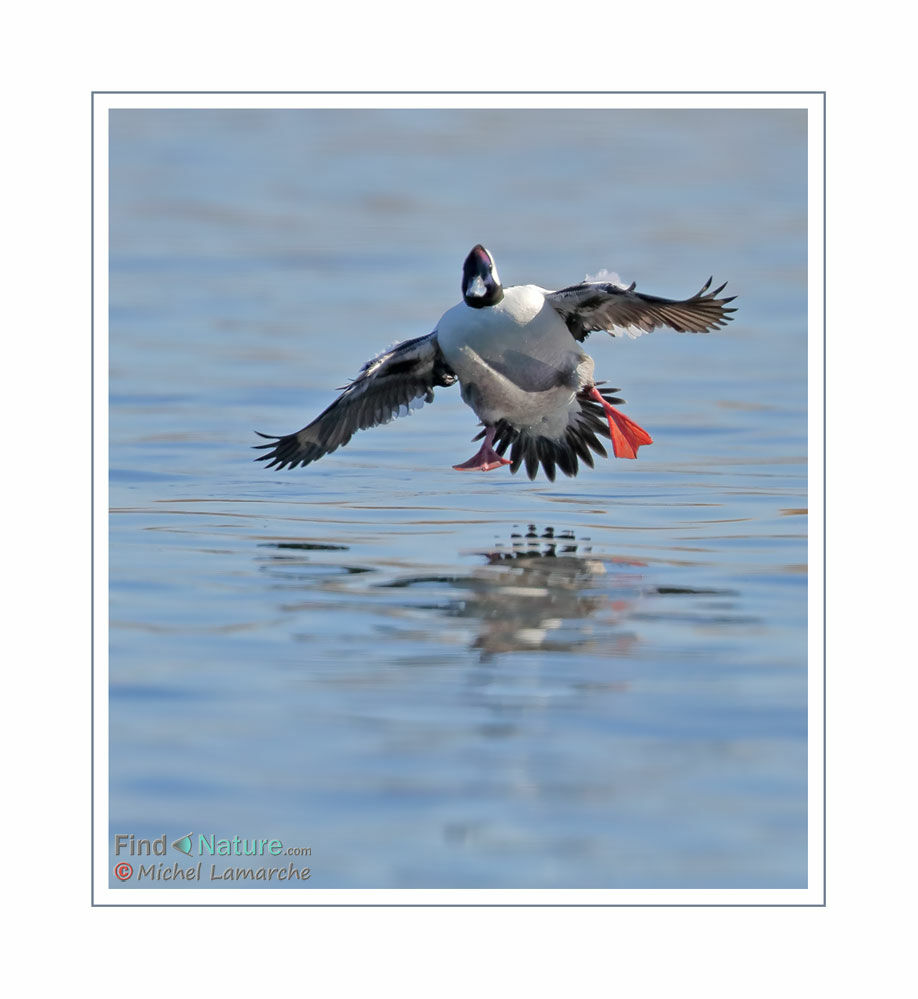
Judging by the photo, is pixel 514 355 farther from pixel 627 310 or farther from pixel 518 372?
pixel 627 310

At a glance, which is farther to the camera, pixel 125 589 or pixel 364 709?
pixel 125 589

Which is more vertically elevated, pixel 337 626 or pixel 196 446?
pixel 196 446

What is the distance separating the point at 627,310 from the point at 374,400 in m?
1.76

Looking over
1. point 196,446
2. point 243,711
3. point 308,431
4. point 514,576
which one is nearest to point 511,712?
point 243,711

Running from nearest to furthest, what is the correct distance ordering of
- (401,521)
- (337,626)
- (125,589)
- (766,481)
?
(337,626), (125,589), (401,521), (766,481)

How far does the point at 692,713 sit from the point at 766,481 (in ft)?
13.6

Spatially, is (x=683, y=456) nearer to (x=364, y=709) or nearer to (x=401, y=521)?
(x=401, y=521)

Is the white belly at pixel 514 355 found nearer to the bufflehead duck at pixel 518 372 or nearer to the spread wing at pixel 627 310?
the bufflehead duck at pixel 518 372

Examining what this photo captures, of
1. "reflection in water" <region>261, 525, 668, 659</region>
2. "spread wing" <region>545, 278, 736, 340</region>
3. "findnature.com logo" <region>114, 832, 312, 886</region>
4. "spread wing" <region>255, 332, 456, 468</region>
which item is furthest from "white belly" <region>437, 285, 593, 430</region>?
"findnature.com logo" <region>114, 832, 312, 886</region>

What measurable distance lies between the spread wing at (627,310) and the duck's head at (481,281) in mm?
347

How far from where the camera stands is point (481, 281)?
973cm

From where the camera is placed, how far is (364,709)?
256 inches

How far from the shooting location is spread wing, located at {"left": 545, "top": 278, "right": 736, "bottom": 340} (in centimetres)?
966

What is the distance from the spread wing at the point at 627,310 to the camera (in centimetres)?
966
